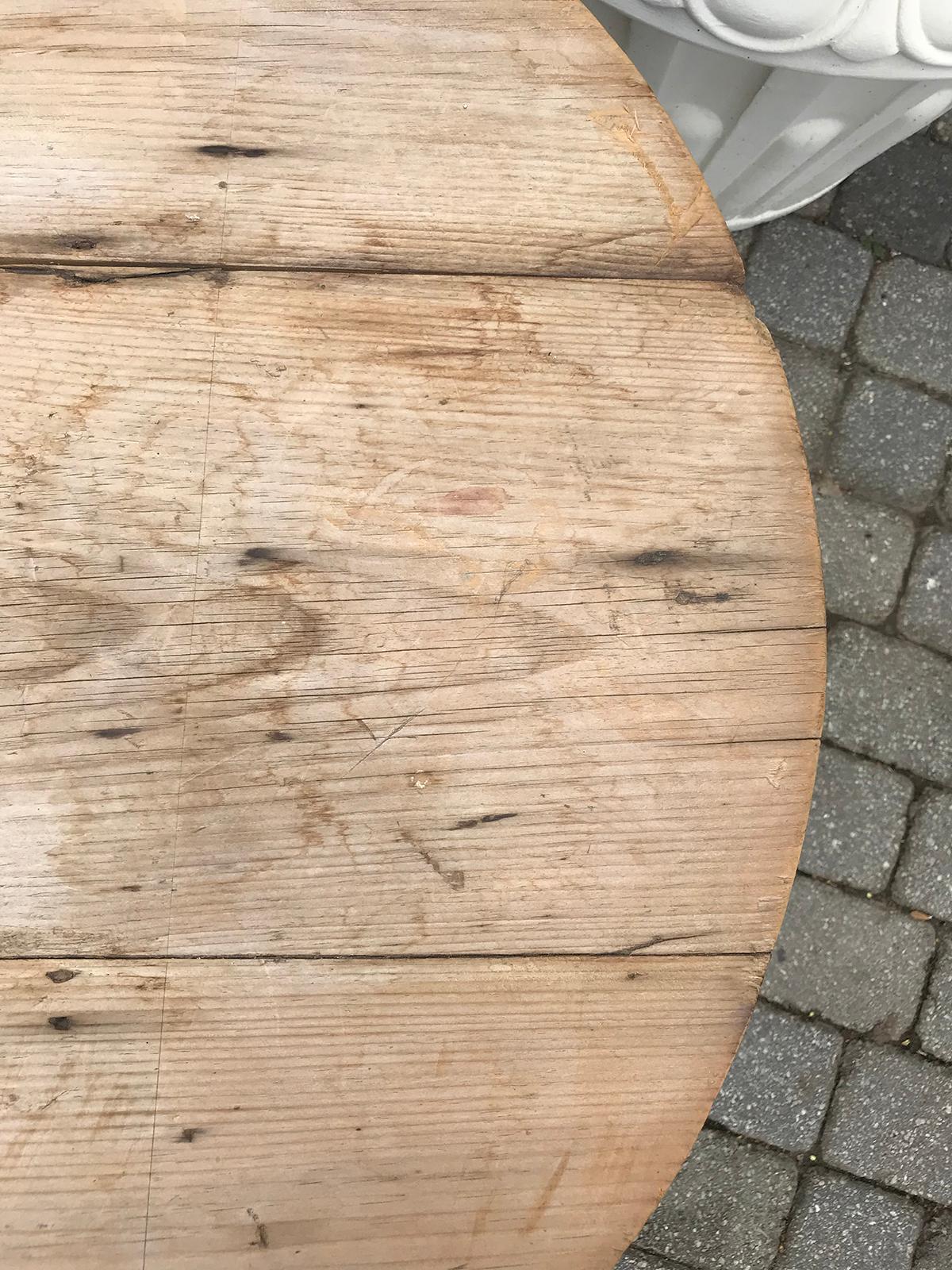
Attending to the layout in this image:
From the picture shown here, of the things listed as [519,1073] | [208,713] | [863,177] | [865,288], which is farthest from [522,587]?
[863,177]

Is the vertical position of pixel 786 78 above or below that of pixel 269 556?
above

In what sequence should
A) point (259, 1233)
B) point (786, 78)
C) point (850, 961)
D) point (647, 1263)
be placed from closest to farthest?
point (259, 1233) < point (786, 78) < point (647, 1263) < point (850, 961)

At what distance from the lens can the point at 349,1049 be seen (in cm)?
88

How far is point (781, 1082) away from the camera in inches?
71.1

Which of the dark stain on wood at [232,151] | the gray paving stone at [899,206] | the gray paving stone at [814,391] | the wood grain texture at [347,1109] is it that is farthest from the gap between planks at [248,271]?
the gray paving stone at [899,206]

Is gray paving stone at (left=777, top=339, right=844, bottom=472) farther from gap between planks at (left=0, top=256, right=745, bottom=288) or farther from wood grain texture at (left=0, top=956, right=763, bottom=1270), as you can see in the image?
wood grain texture at (left=0, top=956, right=763, bottom=1270)

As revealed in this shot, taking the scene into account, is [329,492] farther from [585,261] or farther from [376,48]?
[376,48]

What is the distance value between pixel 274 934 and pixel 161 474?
0.46 metres

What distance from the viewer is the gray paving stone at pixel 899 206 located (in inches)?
79.1

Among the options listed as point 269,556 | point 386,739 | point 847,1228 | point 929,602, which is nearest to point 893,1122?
point 847,1228

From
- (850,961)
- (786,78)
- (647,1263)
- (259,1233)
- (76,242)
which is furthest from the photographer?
(850,961)

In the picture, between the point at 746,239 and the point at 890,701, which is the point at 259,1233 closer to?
the point at 890,701

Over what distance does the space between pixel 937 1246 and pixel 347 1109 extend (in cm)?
154

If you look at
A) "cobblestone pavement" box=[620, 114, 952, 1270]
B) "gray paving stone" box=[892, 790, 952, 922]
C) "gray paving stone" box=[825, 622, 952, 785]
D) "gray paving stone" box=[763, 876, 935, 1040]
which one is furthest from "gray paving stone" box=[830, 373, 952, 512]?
"gray paving stone" box=[763, 876, 935, 1040]
